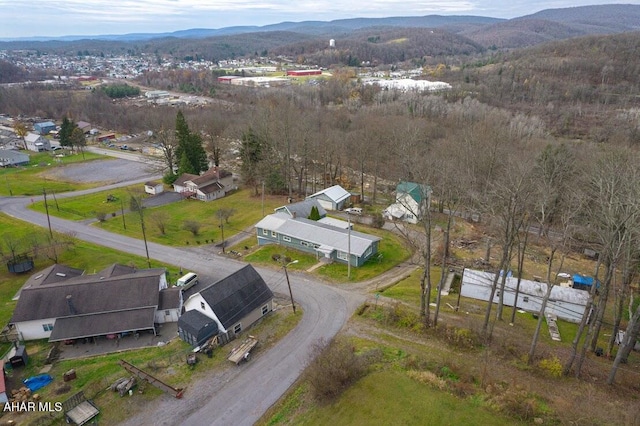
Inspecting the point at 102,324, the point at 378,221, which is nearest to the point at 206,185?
the point at 378,221

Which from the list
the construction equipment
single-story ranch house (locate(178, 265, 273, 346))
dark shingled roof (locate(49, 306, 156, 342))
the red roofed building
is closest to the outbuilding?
dark shingled roof (locate(49, 306, 156, 342))

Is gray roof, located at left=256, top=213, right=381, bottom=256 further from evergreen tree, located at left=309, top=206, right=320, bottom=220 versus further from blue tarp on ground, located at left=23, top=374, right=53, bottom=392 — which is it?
blue tarp on ground, located at left=23, top=374, right=53, bottom=392

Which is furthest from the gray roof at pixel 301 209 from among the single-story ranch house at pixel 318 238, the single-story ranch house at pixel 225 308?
the single-story ranch house at pixel 225 308

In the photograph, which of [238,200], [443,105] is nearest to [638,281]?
[238,200]

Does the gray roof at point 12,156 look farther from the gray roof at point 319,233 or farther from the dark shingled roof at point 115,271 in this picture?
the gray roof at point 319,233

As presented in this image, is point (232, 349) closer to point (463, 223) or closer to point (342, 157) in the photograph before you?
point (463, 223)

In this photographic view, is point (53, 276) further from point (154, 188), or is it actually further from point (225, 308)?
point (154, 188)

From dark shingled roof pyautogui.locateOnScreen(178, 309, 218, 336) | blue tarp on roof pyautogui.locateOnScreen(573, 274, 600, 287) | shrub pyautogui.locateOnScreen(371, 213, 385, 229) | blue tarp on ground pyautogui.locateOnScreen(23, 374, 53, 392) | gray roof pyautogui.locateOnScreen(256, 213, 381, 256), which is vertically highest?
dark shingled roof pyautogui.locateOnScreen(178, 309, 218, 336)
